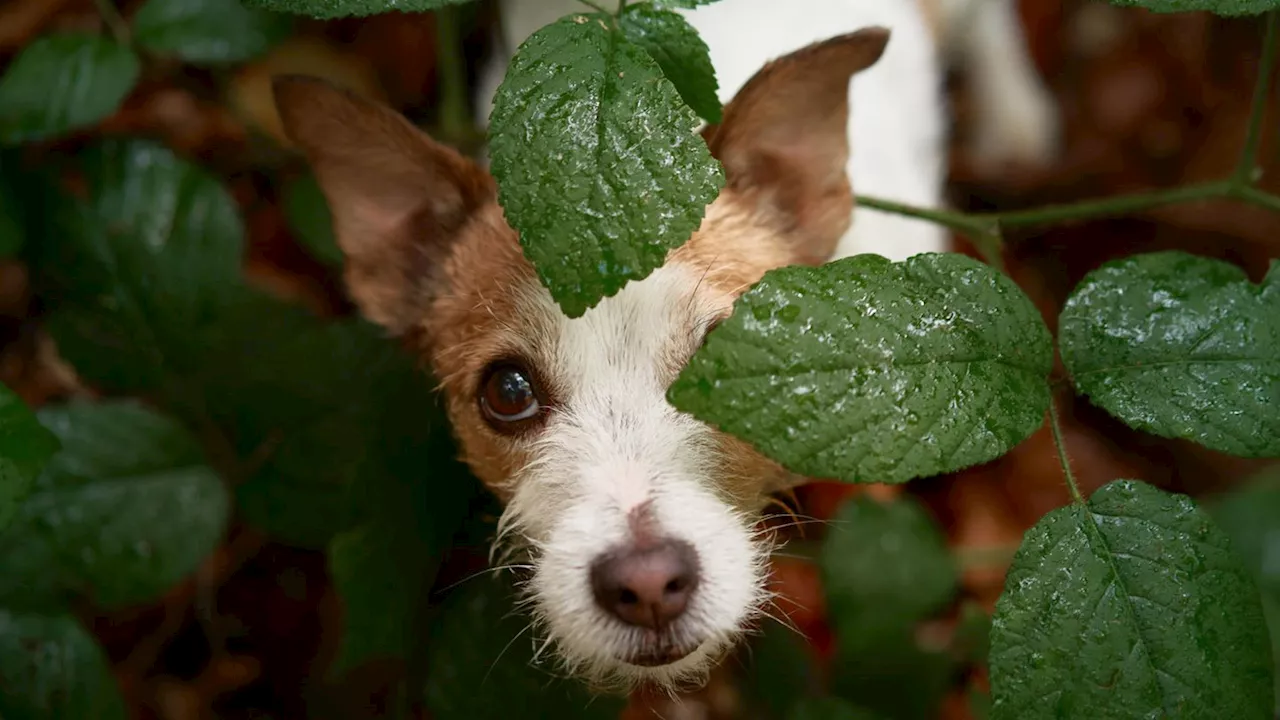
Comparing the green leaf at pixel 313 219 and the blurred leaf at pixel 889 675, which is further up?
the green leaf at pixel 313 219

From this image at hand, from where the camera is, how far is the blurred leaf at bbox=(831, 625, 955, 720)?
60.5 inches

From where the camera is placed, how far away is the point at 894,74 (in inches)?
76.7

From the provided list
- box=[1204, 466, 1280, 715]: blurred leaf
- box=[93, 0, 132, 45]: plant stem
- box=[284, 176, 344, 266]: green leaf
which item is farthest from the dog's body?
box=[1204, 466, 1280, 715]: blurred leaf

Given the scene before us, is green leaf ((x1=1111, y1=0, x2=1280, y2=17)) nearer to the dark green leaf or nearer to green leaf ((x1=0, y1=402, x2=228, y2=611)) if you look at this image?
the dark green leaf

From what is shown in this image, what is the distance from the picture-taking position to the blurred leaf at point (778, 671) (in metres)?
1.47

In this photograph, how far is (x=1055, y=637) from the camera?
31.7 inches

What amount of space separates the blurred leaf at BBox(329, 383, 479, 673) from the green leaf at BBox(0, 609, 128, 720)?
0.29m

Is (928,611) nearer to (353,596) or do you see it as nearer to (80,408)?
(353,596)

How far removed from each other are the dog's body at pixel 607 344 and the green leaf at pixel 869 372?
0.98 ft

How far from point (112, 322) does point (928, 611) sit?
1446 millimetres

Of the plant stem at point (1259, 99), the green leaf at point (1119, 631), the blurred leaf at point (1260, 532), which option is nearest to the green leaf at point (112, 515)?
the green leaf at point (1119, 631)

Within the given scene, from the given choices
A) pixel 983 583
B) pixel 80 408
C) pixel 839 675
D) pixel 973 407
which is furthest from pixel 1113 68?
pixel 80 408

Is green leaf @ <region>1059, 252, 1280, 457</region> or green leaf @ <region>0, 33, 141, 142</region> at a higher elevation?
green leaf @ <region>1059, 252, 1280, 457</region>

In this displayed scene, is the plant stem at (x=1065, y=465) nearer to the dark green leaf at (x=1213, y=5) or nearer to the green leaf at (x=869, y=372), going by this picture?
the green leaf at (x=869, y=372)
